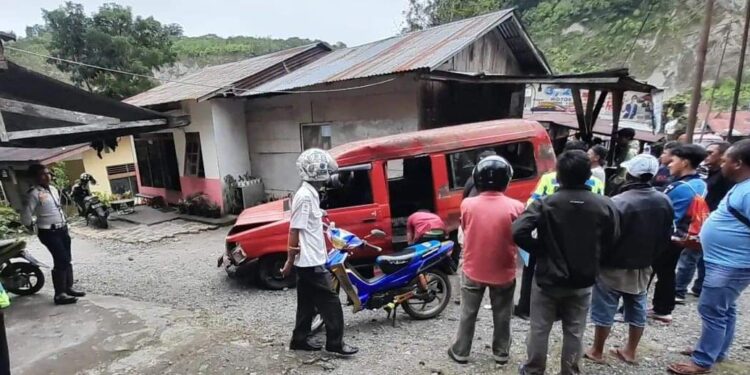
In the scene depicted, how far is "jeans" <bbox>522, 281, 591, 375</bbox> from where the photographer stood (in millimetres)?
2750

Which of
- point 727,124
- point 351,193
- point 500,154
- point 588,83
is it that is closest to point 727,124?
point 727,124

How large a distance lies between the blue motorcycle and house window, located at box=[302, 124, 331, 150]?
245 inches

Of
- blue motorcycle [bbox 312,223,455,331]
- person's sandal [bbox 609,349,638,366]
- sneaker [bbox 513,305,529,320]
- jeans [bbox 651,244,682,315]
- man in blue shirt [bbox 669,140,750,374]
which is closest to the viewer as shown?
man in blue shirt [bbox 669,140,750,374]

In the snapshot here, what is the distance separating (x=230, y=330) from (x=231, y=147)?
8.18 metres

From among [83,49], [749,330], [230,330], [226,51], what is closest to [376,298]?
[230,330]

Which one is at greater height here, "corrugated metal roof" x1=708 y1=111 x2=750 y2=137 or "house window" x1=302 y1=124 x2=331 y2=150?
"house window" x1=302 y1=124 x2=331 y2=150

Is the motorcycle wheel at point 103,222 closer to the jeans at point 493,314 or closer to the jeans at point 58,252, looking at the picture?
the jeans at point 58,252

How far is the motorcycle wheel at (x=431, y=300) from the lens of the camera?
433 cm

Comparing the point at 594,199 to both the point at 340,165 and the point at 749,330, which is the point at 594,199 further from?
the point at 340,165

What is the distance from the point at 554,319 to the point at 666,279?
5.73 feet

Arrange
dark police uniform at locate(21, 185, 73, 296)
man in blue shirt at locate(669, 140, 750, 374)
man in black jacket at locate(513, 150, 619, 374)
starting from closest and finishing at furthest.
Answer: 1. man in black jacket at locate(513, 150, 619, 374)
2. man in blue shirt at locate(669, 140, 750, 374)
3. dark police uniform at locate(21, 185, 73, 296)

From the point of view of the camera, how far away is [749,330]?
376 centimetres

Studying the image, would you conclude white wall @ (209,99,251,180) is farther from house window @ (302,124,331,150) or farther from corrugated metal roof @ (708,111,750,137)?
corrugated metal roof @ (708,111,750,137)

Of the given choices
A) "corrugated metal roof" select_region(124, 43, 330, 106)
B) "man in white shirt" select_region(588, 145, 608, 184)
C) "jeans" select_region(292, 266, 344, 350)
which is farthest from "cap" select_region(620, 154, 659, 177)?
"corrugated metal roof" select_region(124, 43, 330, 106)
